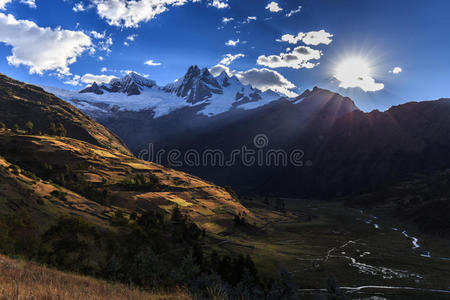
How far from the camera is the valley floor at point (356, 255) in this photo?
53.4m

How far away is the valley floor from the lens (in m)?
53.4

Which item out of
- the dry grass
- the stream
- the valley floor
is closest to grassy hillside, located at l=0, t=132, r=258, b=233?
the valley floor

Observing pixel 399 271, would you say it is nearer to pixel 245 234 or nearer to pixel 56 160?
pixel 245 234

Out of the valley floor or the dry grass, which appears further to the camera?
the valley floor

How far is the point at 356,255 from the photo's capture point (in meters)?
80.9

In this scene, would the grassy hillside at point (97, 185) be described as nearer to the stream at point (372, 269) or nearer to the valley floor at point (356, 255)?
the valley floor at point (356, 255)

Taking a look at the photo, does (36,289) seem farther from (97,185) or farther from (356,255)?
(97,185)

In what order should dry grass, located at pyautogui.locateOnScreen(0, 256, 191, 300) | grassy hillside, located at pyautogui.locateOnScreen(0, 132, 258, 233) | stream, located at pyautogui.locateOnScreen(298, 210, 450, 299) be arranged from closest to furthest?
dry grass, located at pyautogui.locateOnScreen(0, 256, 191, 300), stream, located at pyautogui.locateOnScreen(298, 210, 450, 299), grassy hillside, located at pyautogui.locateOnScreen(0, 132, 258, 233)

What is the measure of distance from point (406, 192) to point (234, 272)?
633 feet

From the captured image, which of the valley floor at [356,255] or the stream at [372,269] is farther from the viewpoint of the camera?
the valley floor at [356,255]

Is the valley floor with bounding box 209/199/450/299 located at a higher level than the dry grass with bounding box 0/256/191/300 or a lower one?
lower

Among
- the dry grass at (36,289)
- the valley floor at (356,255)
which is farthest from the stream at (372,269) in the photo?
the dry grass at (36,289)

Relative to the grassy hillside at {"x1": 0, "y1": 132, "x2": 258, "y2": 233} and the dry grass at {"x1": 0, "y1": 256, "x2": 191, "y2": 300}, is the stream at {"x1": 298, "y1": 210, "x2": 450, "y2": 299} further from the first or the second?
the dry grass at {"x1": 0, "y1": 256, "x2": 191, "y2": 300}

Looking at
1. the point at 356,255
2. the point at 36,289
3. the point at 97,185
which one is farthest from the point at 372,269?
the point at 97,185
